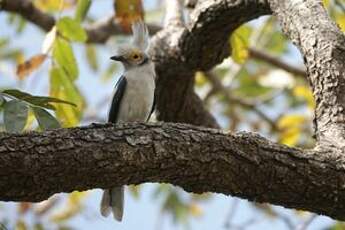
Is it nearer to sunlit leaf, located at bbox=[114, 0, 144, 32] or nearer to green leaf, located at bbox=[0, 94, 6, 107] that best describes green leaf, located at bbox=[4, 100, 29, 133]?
green leaf, located at bbox=[0, 94, 6, 107]

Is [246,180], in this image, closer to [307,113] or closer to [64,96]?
[64,96]

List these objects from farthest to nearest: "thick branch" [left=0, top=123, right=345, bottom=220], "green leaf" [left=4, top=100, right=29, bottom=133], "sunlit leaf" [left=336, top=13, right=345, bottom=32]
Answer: "sunlit leaf" [left=336, top=13, right=345, bottom=32] < "green leaf" [left=4, top=100, right=29, bottom=133] < "thick branch" [left=0, top=123, right=345, bottom=220]

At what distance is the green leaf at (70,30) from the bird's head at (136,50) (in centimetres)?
88

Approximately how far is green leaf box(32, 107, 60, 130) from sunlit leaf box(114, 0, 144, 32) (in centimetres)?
127

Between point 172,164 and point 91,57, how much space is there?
12.8 feet

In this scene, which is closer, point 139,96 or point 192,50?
point 192,50

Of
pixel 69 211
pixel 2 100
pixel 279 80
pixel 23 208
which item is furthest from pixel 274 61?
pixel 2 100

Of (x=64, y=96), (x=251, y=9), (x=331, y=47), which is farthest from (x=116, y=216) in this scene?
(x=331, y=47)

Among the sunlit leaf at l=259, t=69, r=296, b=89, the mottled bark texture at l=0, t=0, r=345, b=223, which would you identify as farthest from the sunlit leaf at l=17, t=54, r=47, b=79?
the sunlit leaf at l=259, t=69, r=296, b=89

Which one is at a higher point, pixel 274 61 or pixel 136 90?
pixel 274 61

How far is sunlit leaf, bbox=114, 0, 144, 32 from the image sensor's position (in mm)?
3969

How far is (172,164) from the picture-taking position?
9.09ft

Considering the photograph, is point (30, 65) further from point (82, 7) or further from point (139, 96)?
point (139, 96)

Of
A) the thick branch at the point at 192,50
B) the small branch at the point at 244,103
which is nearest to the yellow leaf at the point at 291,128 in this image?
the small branch at the point at 244,103
